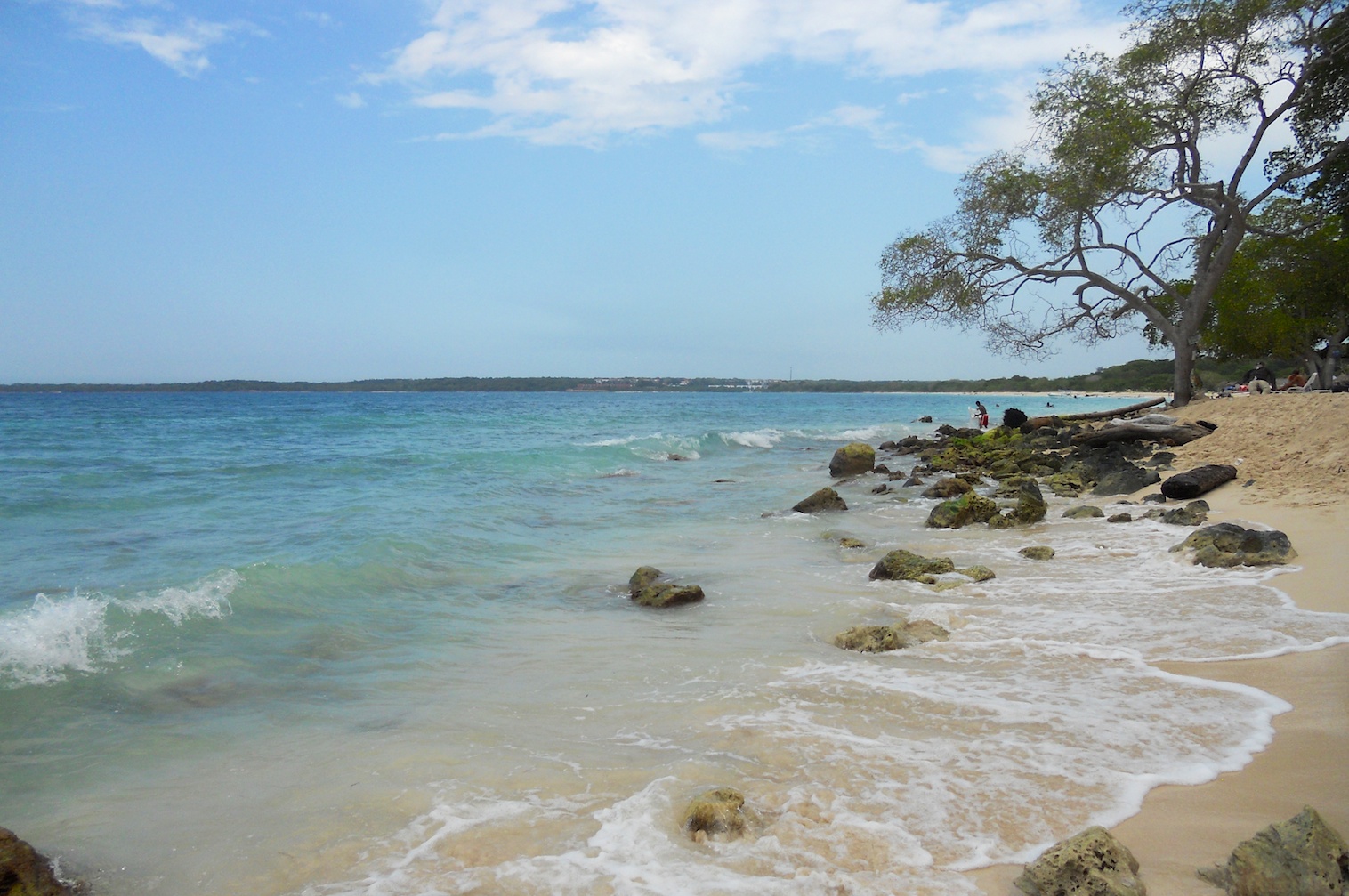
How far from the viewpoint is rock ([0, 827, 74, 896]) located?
334 centimetres

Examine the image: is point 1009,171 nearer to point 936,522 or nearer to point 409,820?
point 936,522

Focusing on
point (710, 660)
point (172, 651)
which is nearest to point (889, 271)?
point (710, 660)

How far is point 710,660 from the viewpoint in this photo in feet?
21.0

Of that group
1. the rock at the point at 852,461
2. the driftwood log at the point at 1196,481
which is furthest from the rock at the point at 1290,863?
the rock at the point at 852,461

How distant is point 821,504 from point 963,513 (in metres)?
2.84

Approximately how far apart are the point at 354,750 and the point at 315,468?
61.1 feet

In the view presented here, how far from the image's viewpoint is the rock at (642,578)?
8.88 meters

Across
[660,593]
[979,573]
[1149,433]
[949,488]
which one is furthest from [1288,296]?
[660,593]

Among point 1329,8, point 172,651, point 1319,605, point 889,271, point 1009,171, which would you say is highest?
point 1329,8

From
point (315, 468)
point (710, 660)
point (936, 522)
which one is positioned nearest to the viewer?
point (710, 660)

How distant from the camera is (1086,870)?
309 cm

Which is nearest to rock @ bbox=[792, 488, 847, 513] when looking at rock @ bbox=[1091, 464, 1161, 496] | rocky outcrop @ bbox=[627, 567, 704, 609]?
rock @ bbox=[1091, 464, 1161, 496]

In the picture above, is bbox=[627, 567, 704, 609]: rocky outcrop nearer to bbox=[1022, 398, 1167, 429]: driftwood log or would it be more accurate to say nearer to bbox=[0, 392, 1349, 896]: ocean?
bbox=[0, 392, 1349, 896]: ocean

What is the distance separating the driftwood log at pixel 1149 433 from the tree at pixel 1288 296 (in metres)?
11.0
